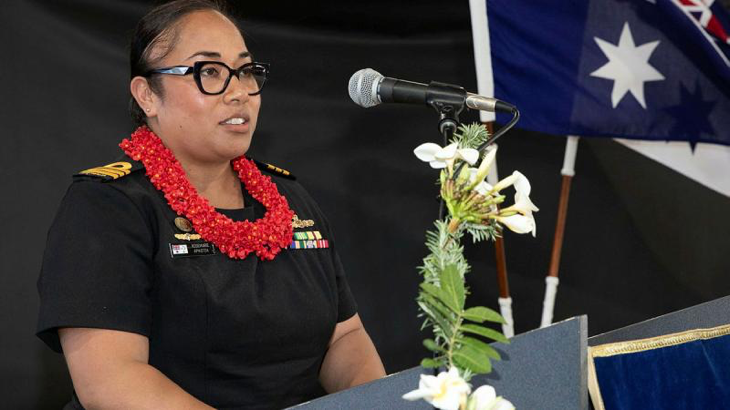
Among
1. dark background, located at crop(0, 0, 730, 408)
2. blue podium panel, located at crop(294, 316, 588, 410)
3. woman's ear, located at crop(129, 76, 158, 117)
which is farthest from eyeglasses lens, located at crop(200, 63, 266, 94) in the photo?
blue podium panel, located at crop(294, 316, 588, 410)

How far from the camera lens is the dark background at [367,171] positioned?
254 centimetres

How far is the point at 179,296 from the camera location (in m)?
1.80

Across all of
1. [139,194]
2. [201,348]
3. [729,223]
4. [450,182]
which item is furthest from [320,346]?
[729,223]

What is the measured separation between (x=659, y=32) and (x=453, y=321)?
2.49 m

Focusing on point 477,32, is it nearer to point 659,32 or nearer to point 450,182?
point 659,32

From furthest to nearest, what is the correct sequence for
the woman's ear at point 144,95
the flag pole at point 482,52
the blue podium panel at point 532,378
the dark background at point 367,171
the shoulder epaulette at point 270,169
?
the flag pole at point 482,52 < the dark background at point 367,171 < the shoulder epaulette at point 270,169 < the woman's ear at point 144,95 < the blue podium panel at point 532,378

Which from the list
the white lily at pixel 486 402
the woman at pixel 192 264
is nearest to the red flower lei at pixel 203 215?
the woman at pixel 192 264

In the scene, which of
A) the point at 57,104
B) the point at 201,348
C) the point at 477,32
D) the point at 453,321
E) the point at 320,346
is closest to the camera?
the point at 453,321

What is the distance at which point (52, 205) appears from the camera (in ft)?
8.46

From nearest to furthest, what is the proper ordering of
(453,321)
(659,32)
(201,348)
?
(453,321) < (201,348) < (659,32)

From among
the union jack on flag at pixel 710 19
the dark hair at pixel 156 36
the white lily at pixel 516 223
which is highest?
the union jack on flag at pixel 710 19

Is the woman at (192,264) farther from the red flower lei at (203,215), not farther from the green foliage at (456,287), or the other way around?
the green foliage at (456,287)

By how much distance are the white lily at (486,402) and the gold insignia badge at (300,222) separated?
108 cm

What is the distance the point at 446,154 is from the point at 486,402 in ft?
0.99
